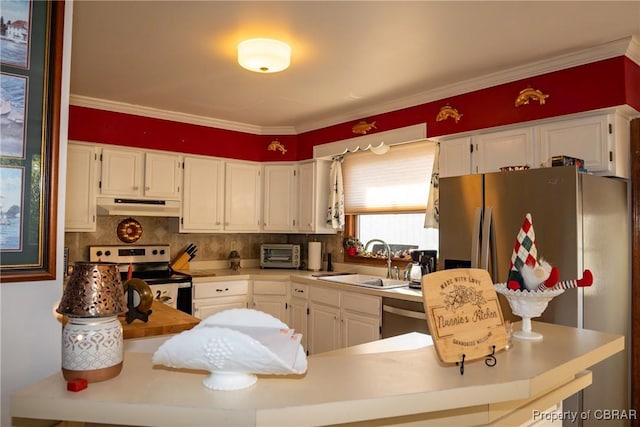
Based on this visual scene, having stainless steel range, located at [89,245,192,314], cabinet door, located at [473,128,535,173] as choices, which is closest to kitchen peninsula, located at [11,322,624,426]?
cabinet door, located at [473,128,535,173]

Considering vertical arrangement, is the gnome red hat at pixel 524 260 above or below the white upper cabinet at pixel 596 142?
below

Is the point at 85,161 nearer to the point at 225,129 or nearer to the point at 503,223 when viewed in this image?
the point at 225,129

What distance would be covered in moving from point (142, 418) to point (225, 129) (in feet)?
13.6

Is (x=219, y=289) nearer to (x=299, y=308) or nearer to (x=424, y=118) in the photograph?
(x=299, y=308)

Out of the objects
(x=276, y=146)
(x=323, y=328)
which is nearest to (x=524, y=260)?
(x=323, y=328)

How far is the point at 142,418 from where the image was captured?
0.95 m

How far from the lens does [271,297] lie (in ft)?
14.6

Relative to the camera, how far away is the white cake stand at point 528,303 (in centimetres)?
152

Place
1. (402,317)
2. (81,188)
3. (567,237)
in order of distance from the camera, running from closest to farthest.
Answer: (567,237)
(402,317)
(81,188)

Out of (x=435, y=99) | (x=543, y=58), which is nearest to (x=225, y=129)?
(x=435, y=99)

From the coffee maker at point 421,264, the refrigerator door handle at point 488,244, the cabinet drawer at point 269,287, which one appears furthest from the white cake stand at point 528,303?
the cabinet drawer at point 269,287

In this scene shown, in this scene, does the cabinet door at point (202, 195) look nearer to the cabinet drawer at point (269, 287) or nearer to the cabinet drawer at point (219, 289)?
the cabinet drawer at point (219, 289)

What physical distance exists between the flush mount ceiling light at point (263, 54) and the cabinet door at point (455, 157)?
149cm

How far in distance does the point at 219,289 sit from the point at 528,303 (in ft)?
10.7
